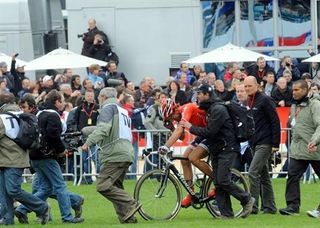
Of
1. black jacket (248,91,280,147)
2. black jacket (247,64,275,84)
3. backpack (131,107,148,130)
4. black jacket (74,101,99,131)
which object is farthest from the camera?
black jacket (247,64,275,84)

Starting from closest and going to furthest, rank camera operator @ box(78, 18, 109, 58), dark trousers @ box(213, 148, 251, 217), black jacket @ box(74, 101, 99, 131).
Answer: dark trousers @ box(213, 148, 251, 217), black jacket @ box(74, 101, 99, 131), camera operator @ box(78, 18, 109, 58)

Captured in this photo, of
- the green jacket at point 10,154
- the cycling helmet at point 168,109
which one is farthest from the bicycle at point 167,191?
the green jacket at point 10,154

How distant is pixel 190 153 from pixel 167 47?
16923mm

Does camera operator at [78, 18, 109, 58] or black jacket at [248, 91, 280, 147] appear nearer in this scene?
black jacket at [248, 91, 280, 147]

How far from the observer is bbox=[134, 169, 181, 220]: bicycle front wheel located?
1925 centimetres

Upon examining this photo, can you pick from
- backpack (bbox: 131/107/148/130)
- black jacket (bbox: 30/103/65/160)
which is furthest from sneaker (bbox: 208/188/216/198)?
backpack (bbox: 131/107/148/130)

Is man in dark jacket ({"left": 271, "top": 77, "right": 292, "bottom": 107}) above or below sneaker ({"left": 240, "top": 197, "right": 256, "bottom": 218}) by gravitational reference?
above

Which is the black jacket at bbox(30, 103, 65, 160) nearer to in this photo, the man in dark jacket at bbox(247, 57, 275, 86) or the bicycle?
the bicycle

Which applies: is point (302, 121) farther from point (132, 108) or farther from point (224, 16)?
point (224, 16)

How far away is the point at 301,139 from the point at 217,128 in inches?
56.6

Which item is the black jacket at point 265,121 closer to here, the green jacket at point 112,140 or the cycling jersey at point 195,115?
the cycling jersey at point 195,115

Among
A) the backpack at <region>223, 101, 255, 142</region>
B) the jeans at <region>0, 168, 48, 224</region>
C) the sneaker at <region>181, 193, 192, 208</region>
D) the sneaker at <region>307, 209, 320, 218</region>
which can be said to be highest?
the backpack at <region>223, 101, 255, 142</region>

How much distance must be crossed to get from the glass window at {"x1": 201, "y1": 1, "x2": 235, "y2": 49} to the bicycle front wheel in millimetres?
17587

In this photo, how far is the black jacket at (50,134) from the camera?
61.5ft
